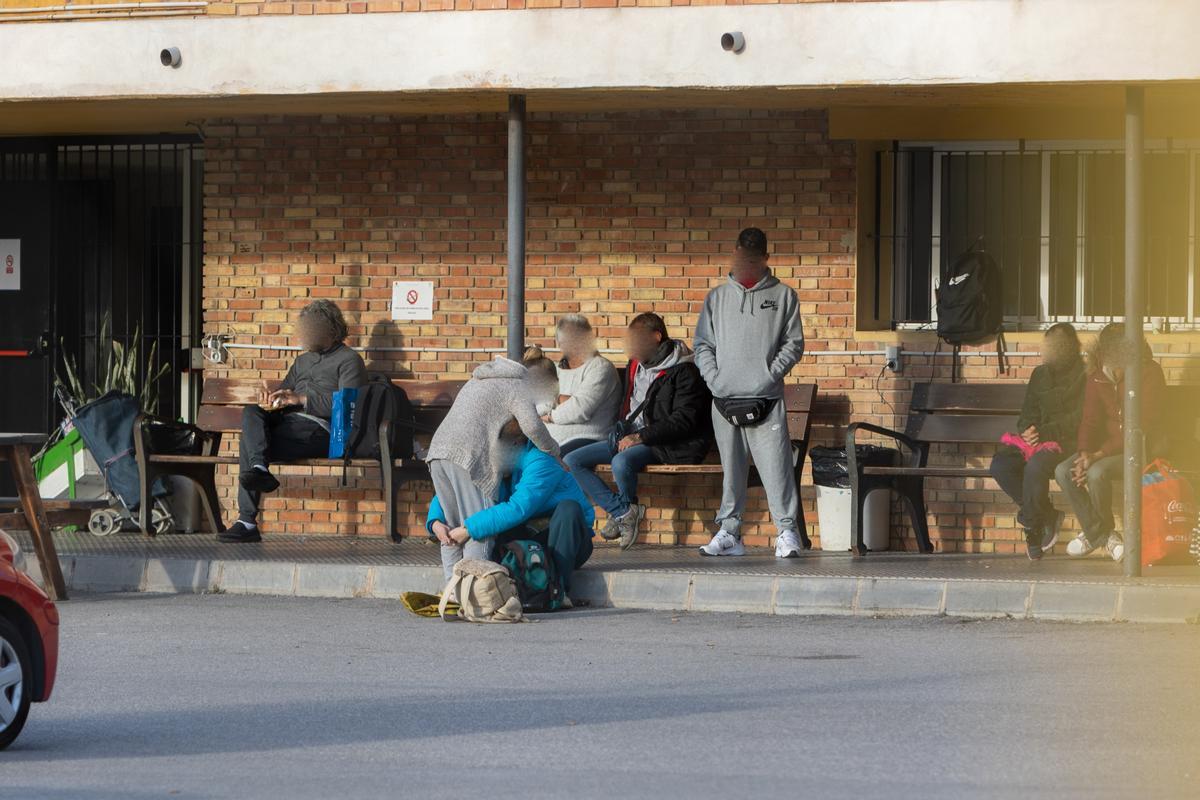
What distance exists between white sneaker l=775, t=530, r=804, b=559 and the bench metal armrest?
26.3 inches

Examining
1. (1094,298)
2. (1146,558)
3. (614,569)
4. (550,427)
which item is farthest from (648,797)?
(1094,298)

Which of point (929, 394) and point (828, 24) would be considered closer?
point (828, 24)

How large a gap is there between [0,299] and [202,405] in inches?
87.2

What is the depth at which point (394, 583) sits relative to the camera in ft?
36.7

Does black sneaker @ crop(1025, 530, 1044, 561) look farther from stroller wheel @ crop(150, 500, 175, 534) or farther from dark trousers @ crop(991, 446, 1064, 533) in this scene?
stroller wheel @ crop(150, 500, 175, 534)

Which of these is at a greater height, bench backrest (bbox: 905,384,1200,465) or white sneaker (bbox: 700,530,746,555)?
bench backrest (bbox: 905,384,1200,465)

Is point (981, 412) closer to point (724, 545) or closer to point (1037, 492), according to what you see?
point (1037, 492)

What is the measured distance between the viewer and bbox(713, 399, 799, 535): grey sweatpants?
12109mm

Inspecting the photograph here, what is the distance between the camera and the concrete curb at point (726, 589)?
1029 centimetres

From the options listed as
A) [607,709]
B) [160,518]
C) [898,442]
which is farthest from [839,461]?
[607,709]

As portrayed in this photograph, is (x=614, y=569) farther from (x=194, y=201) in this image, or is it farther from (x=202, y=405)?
(x=194, y=201)

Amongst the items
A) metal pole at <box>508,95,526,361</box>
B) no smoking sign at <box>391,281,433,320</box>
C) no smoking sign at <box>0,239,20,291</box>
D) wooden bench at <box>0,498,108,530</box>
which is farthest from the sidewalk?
no smoking sign at <box>0,239,20,291</box>

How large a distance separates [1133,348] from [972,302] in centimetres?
219

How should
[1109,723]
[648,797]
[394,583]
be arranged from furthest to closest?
[394,583], [1109,723], [648,797]
